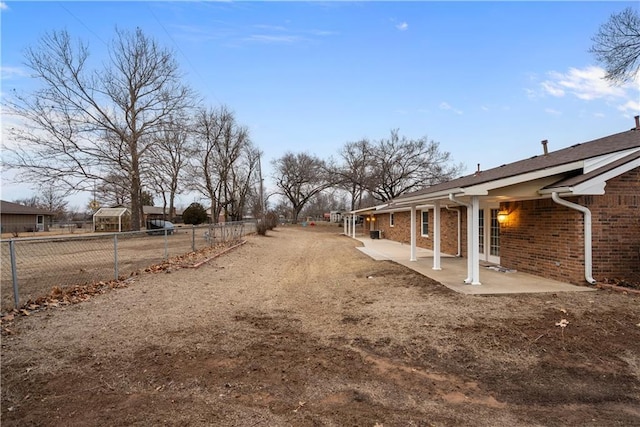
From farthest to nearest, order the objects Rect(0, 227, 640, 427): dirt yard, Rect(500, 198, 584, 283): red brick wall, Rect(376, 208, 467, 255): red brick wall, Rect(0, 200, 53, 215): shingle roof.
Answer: Rect(0, 200, 53, 215): shingle roof, Rect(376, 208, 467, 255): red brick wall, Rect(500, 198, 584, 283): red brick wall, Rect(0, 227, 640, 427): dirt yard

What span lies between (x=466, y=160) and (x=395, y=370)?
4272 cm

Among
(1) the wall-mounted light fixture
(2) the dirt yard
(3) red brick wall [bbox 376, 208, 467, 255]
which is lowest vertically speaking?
(2) the dirt yard

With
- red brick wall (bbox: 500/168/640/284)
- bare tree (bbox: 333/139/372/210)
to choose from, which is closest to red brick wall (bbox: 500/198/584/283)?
red brick wall (bbox: 500/168/640/284)

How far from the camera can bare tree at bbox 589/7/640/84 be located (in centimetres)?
1234

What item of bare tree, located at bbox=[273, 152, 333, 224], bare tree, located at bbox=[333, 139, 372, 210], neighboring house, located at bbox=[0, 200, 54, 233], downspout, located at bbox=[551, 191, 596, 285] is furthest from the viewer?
bare tree, located at bbox=[273, 152, 333, 224]

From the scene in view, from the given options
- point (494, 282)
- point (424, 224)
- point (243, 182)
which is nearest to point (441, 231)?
point (424, 224)

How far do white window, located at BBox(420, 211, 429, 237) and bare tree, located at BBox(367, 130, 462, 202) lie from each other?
24361 mm

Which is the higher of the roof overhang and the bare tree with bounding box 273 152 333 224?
the bare tree with bounding box 273 152 333 224

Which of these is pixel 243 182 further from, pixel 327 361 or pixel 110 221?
pixel 327 361

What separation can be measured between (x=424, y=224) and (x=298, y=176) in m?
38.4

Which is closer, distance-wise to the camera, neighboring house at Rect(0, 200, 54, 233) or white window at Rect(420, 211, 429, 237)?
white window at Rect(420, 211, 429, 237)

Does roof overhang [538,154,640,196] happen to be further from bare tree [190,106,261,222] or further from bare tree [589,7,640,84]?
bare tree [190,106,261,222]

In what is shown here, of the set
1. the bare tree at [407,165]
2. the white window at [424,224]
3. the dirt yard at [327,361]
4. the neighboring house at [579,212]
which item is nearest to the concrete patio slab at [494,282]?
the neighboring house at [579,212]

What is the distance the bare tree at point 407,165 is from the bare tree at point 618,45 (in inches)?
1057
